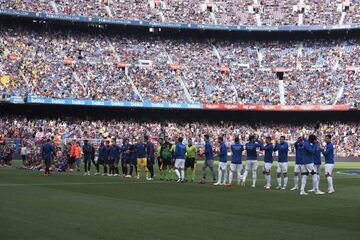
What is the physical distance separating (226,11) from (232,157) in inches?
2123

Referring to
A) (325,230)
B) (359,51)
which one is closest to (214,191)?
(325,230)

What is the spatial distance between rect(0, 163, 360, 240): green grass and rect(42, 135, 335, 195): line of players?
1.36 m

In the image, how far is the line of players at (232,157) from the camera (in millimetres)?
24875

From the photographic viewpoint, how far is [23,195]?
20.6 meters

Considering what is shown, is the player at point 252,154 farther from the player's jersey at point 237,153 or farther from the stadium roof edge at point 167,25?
the stadium roof edge at point 167,25

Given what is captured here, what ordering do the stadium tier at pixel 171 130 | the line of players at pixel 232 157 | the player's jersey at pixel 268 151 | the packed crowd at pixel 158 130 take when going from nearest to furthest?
the line of players at pixel 232 157 → the player's jersey at pixel 268 151 → the packed crowd at pixel 158 130 → the stadium tier at pixel 171 130

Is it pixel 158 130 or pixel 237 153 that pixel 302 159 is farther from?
pixel 158 130

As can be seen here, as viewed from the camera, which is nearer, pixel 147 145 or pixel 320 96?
pixel 147 145

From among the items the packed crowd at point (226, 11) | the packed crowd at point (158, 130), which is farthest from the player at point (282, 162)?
the packed crowd at point (226, 11)

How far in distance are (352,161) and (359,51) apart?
754 inches

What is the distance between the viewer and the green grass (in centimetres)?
1318

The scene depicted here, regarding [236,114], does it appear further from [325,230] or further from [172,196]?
[325,230]

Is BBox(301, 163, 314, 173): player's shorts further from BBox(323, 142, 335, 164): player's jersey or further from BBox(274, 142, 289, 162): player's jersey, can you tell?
BBox(274, 142, 289, 162): player's jersey

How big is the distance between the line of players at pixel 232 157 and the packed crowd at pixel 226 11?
38.8 metres
